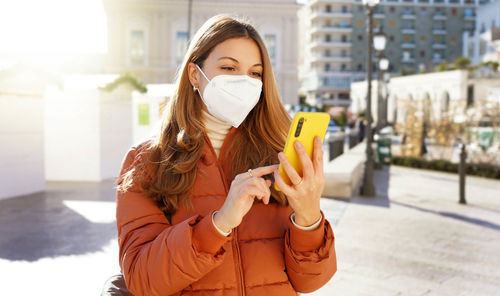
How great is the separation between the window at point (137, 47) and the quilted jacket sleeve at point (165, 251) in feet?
134

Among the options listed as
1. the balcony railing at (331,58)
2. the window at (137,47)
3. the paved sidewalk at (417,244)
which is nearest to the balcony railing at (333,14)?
the balcony railing at (331,58)

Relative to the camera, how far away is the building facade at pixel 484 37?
6562cm

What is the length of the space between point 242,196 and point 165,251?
1.04 ft

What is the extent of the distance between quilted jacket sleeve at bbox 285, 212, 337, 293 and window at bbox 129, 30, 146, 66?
135 feet

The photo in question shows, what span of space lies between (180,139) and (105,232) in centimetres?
545

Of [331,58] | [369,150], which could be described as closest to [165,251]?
[369,150]

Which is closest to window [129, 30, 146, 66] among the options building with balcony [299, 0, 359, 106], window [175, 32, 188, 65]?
window [175, 32, 188, 65]

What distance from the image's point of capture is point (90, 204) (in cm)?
922

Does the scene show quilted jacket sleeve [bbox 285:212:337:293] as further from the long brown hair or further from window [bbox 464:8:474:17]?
window [bbox 464:8:474:17]

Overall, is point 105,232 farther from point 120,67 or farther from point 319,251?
point 120,67

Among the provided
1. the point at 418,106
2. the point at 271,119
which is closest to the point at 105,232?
the point at 271,119

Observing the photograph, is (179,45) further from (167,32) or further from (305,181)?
(305,181)

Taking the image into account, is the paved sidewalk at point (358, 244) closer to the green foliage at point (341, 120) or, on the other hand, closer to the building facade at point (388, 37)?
the green foliage at point (341, 120)

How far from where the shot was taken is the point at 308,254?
1.83 meters
